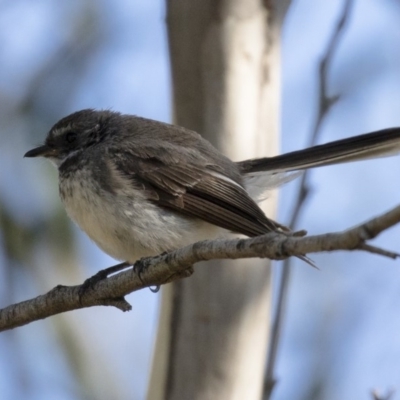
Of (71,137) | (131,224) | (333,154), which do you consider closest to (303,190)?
(333,154)

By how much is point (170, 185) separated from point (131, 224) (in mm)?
343

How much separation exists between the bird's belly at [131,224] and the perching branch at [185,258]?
47 centimetres

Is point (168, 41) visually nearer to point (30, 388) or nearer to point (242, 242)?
point (242, 242)

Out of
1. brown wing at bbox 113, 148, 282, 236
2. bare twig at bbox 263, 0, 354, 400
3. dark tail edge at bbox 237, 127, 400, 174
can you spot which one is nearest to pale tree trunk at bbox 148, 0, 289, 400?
dark tail edge at bbox 237, 127, 400, 174

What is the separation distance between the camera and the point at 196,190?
4.12m

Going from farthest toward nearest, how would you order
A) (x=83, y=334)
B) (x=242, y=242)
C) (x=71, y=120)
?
(x=83, y=334), (x=71, y=120), (x=242, y=242)

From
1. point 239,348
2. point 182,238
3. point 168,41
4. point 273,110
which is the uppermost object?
point 168,41

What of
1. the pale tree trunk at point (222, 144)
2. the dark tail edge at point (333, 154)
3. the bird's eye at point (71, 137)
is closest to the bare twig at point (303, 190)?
the dark tail edge at point (333, 154)

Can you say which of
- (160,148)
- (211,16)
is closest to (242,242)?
(160,148)

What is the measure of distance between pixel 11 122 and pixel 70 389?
2.48 metres

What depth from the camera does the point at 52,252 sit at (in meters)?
7.16

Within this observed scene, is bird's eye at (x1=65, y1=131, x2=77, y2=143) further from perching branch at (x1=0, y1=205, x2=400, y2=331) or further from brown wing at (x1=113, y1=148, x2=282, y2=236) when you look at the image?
perching branch at (x1=0, y1=205, x2=400, y2=331)

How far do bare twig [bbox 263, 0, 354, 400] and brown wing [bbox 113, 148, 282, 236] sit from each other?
1.24ft

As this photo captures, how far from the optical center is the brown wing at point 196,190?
3.93 m
